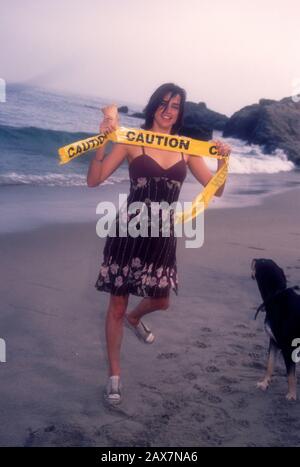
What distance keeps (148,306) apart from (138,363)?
0.52m

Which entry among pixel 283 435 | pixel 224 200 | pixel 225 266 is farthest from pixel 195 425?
pixel 224 200

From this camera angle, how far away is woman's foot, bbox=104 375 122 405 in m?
3.64

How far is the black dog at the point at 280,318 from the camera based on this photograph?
376 centimetres

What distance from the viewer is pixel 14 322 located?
486 centimetres

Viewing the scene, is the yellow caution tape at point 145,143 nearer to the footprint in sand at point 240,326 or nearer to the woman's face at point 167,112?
the woman's face at point 167,112

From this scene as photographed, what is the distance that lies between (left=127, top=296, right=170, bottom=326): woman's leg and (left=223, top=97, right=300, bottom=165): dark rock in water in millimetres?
24347

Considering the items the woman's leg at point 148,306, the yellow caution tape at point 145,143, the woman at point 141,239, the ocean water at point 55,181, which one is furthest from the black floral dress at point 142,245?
the ocean water at point 55,181

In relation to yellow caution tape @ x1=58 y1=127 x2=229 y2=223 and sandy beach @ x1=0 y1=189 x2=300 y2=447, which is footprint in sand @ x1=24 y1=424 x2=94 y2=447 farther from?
yellow caution tape @ x1=58 y1=127 x2=229 y2=223

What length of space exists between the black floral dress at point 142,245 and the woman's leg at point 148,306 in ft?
0.89

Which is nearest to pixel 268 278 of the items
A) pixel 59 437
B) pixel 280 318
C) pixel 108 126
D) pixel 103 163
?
pixel 280 318

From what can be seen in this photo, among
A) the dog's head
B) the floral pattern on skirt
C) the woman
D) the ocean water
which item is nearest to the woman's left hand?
the woman

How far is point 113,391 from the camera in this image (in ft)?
12.0
